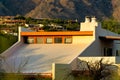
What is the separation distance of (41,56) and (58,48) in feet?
6.90

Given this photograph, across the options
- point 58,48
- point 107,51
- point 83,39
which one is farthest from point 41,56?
point 107,51

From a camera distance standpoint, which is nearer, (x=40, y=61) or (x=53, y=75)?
(x=53, y=75)

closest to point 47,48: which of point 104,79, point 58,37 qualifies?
point 58,37

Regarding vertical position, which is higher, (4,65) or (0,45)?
(0,45)

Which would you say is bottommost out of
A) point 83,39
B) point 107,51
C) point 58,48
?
point 107,51

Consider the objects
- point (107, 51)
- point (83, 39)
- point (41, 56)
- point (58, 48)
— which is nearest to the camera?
point (41, 56)

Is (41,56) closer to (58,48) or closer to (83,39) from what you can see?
(58,48)

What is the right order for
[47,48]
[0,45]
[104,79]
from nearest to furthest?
[0,45], [104,79], [47,48]

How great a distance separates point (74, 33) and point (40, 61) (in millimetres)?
4043

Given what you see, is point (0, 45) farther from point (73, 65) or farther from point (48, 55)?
point (48, 55)

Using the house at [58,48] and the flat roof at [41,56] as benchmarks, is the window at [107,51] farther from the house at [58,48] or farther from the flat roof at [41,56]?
the flat roof at [41,56]

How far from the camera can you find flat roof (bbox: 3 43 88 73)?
27534mm

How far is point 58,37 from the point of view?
32.4m

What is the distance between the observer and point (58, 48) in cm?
3141
